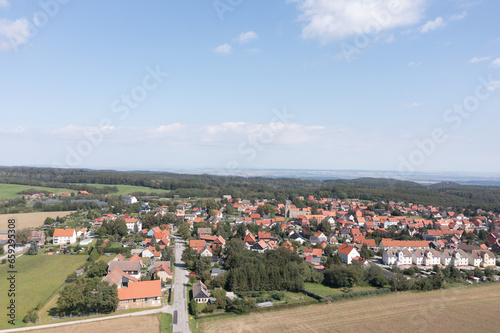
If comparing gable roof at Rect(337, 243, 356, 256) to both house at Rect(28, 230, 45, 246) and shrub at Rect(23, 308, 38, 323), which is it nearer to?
shrub at Rect(23, 308, 38, 323)

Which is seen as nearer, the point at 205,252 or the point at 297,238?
the point at 205,252

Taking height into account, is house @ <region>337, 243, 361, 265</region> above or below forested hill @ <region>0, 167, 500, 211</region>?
below

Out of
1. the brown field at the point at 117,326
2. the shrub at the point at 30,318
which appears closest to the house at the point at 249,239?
the brown field at the point at 117,326

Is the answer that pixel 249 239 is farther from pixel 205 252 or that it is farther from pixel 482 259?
pixel 482 259

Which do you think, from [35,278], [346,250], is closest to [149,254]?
[35,278]

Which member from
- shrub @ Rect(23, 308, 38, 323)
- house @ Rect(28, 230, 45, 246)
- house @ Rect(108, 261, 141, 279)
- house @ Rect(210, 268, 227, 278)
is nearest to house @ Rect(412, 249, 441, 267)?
house @ Rect(210, 268, 227, 278)

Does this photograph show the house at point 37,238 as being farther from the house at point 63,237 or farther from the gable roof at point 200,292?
the gable roof at point 200,292

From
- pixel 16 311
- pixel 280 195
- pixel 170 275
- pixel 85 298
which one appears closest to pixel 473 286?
pixel 170 275
